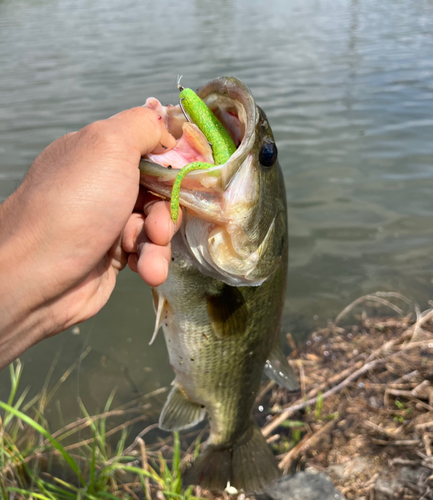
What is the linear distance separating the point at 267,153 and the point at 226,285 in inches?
24.8

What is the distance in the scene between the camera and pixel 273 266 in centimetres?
187

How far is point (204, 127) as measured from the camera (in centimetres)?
143

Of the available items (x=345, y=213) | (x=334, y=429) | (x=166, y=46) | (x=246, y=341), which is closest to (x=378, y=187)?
(x=345, y=213)

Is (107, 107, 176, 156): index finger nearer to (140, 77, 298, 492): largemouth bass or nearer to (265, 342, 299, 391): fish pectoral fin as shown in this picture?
(140, 77, 298, 492): largemouth bass

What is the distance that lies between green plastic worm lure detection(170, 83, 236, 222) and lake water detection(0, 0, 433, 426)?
4.17ft

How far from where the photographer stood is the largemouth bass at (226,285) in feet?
4.90

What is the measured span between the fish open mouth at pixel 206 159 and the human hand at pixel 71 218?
0.22 feet

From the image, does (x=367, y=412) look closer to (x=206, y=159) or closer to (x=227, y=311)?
(x=227, y=311)

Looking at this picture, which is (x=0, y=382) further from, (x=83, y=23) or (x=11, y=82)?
(x=83, y=23)

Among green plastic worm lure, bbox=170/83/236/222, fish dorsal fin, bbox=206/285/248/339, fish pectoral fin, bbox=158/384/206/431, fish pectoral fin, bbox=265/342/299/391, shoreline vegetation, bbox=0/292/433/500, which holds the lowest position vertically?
shoreline vegetation, bbox=0/292/433/500

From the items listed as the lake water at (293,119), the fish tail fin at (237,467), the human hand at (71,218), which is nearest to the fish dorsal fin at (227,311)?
the human hand at (71,218)

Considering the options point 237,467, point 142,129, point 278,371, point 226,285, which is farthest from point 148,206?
point 237,467

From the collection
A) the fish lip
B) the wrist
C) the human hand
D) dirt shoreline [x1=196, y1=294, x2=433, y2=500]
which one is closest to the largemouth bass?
the fish lip

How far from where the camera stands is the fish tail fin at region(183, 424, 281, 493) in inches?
96.7
